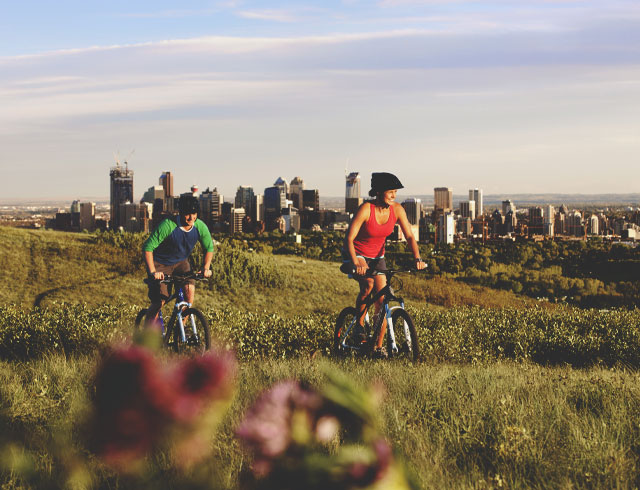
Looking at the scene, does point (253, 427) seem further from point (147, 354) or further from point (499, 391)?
point (499, 391)

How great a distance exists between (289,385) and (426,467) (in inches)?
124

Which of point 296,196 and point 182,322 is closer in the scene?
point 182,322

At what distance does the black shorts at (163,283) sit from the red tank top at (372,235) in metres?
2.16

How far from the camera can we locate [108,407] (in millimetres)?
761

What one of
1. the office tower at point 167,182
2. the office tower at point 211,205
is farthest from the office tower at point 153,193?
the office tower at point 211,205

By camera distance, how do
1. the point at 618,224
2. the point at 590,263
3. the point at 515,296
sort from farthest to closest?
the point at 618,224, the point at 590,263, the point at 515,296

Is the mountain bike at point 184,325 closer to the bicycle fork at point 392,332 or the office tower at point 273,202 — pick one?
the bicycle fork at point 392,332

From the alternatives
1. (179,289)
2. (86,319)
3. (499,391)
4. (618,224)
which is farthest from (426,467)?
(618,224)

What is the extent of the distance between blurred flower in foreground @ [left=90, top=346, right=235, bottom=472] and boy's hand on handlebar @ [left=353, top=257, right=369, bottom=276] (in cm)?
674

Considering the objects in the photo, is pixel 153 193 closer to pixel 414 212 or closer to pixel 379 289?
pixel 414 212

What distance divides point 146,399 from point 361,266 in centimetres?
Answer: 691

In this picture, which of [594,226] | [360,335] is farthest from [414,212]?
[360,335]

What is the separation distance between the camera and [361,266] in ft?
25.1

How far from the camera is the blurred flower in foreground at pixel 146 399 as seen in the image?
29.3 inches
